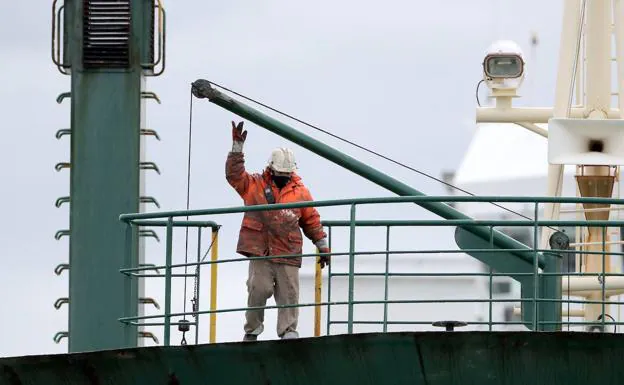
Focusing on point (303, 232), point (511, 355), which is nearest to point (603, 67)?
point (303, 232)

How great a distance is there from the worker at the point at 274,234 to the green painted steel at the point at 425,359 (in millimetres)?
1529

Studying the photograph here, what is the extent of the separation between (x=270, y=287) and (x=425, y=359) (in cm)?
236

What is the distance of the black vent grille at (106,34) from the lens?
74.5 feet

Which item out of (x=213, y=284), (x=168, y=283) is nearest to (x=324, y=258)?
(x=213, y=284)

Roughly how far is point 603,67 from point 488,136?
37796mm

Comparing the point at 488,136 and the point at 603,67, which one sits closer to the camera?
the point at 603,67

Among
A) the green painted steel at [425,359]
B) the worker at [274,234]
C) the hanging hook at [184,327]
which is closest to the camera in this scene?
Result: the green painted steel at [425,359]

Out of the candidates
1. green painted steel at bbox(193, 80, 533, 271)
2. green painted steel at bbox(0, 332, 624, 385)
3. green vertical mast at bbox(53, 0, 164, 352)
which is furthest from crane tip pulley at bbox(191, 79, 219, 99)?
green painted steel at bbox(0, 332, 624, 385)

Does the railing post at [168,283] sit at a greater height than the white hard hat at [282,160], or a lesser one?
lesser

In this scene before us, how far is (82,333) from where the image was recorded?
71.8ft

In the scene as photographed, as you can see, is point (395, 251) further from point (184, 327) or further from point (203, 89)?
point (203, 89)

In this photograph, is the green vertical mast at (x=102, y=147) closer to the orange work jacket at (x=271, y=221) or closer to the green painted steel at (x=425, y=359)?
the orange work jacket at (x=271, y=221)

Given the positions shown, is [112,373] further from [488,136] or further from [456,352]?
[488,136]

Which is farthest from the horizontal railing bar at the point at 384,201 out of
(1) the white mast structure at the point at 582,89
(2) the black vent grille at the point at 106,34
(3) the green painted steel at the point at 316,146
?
(1) the white mast structure at the point at 582,89
